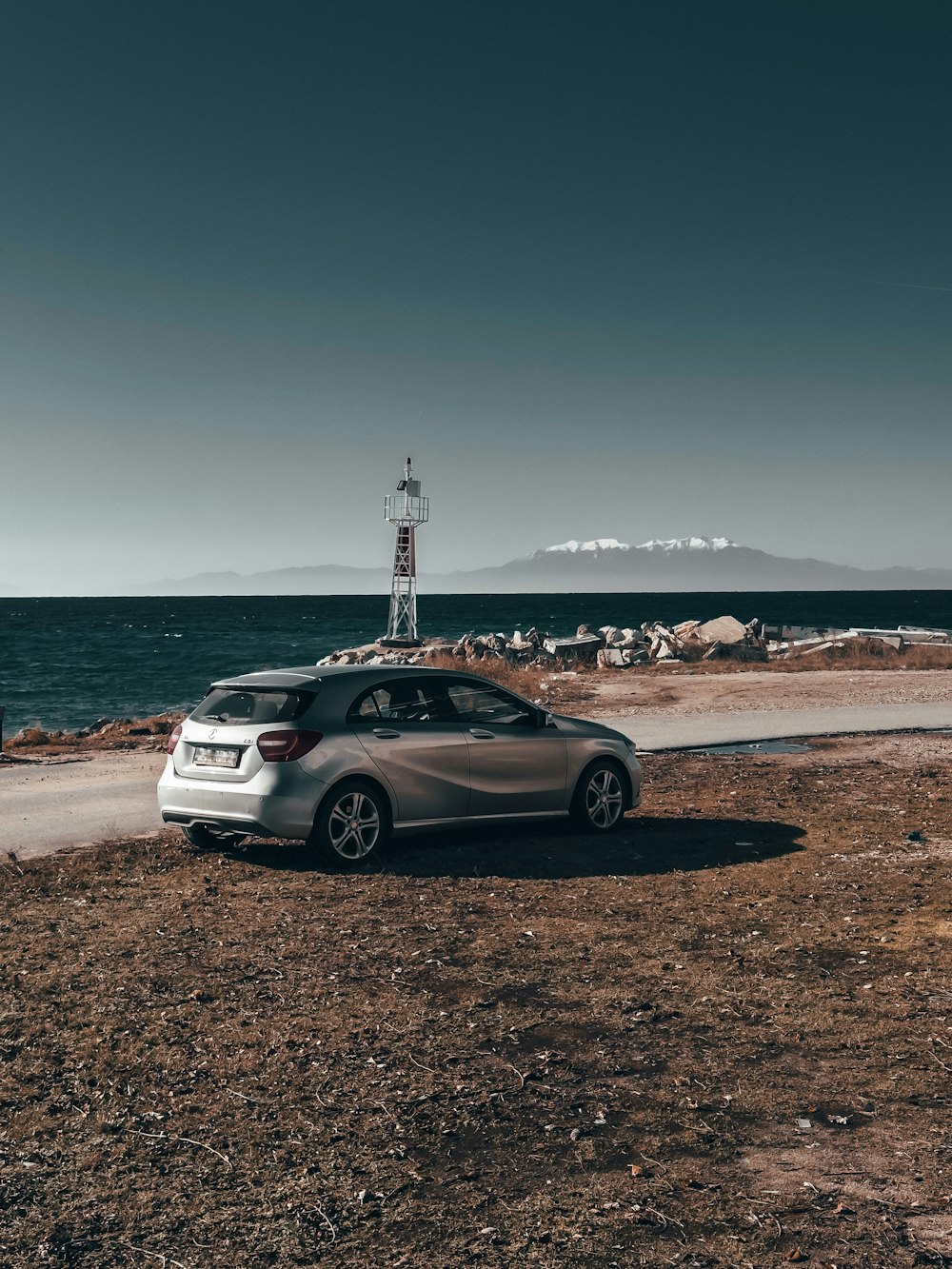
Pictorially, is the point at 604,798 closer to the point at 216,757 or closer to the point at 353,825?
the point at 353,825

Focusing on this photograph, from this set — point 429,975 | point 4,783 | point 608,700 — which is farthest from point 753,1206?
point 608,700

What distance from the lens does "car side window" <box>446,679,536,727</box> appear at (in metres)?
10.5

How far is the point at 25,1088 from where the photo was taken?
5176 mm

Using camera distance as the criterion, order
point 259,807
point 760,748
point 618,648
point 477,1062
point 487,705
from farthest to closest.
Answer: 1. point 618,648
2. point 760,748
3. point 487,705
4. point 259,807
5. point 477,1062

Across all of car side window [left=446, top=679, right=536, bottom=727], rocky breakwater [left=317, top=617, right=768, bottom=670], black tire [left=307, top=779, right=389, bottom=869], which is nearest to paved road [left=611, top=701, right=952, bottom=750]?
car side window [left=446, top=679, right=536, bottom=727]

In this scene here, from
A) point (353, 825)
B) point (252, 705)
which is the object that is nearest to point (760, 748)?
point (353, 825)

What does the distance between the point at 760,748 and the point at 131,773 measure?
9.13m

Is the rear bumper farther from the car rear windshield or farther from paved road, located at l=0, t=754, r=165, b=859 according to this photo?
paved road, located at l=0, t=754, r=165, b=859

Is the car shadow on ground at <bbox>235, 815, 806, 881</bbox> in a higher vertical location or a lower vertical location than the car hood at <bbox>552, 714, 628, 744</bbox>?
lower

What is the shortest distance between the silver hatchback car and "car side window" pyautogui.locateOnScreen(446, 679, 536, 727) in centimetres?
1

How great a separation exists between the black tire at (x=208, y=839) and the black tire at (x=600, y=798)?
10.3ft

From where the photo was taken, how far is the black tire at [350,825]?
9320 millimetres

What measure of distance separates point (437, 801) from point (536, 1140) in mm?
5404

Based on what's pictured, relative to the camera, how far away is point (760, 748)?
58.1 ft
